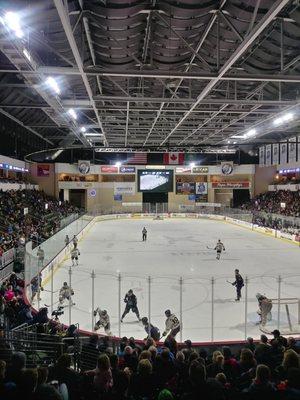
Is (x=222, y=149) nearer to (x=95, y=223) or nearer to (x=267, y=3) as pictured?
(x=95, y=223)

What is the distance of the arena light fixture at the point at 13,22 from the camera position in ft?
30.2

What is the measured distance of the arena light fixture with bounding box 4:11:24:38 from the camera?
920 centimetres

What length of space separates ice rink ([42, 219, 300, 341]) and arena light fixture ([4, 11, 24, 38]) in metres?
7.81

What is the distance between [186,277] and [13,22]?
11.7 meters

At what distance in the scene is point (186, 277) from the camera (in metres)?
17.1

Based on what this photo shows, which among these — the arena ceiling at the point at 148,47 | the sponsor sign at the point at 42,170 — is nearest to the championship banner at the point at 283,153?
the arena ceiling at the point at 148,47

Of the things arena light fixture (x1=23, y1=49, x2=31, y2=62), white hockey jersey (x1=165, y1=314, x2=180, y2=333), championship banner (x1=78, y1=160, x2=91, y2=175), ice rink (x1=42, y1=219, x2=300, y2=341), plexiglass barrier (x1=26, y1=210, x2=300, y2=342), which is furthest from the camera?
championship banner (x1=78, y1=160, x2=91, y2=175)

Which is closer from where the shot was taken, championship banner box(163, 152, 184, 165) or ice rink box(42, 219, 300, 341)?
ice rink box(42, 219, 300, 341)

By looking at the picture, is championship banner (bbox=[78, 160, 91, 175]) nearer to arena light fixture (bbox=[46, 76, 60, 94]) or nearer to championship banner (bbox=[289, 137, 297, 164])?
championship banner (bbox=[289, 137, 297, 164])

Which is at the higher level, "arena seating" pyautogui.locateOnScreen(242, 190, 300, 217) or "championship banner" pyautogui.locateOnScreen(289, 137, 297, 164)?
"championship banner" pyautogui.locateOnScreen(289, 137, 297, 164)

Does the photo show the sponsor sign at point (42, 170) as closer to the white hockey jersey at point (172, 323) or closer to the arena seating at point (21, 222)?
the arena seating at point (21, 222)

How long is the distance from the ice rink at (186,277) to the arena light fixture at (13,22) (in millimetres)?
7806

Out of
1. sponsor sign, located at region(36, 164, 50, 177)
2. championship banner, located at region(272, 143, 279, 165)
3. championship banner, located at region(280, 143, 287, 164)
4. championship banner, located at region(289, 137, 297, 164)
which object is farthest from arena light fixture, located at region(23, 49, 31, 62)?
Answer: championship banner, located at region(272, 143, 279, 165)

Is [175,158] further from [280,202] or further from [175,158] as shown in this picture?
[280,202]
